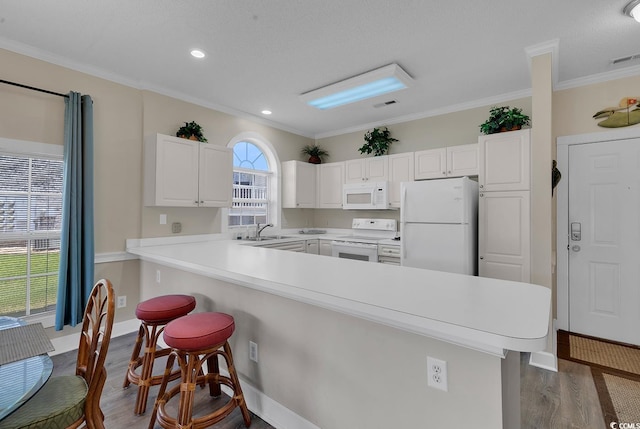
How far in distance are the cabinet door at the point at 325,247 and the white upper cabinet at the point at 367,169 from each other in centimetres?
102

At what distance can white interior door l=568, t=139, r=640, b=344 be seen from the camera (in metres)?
2.95

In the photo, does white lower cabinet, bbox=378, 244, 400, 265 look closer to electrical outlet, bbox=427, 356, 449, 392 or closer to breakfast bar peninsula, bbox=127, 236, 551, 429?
breakfast bar peninsula, bbox=127, 236, 551, 429

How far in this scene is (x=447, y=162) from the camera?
12.3 ft

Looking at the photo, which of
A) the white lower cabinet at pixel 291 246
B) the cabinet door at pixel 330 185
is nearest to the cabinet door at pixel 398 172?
the cabinet door at pixel 330 185

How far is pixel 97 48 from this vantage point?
103 inches

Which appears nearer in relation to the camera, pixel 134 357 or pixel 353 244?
pixel 134 357

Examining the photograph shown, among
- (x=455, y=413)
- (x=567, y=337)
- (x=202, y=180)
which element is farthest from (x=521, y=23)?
(x=202, y=180)

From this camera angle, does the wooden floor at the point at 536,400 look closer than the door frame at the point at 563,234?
Yes

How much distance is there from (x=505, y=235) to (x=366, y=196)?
74.2 inches

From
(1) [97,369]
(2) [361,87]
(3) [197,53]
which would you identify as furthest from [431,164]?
(1) [97,369]

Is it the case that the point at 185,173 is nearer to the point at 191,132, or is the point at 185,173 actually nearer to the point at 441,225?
the point at 191,132

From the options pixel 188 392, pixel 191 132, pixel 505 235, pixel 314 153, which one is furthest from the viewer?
pixel 314 153

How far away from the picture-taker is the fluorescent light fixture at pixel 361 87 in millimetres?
2910

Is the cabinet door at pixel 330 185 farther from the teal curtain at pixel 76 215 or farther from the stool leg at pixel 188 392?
the stool leg at pixel 188 392
